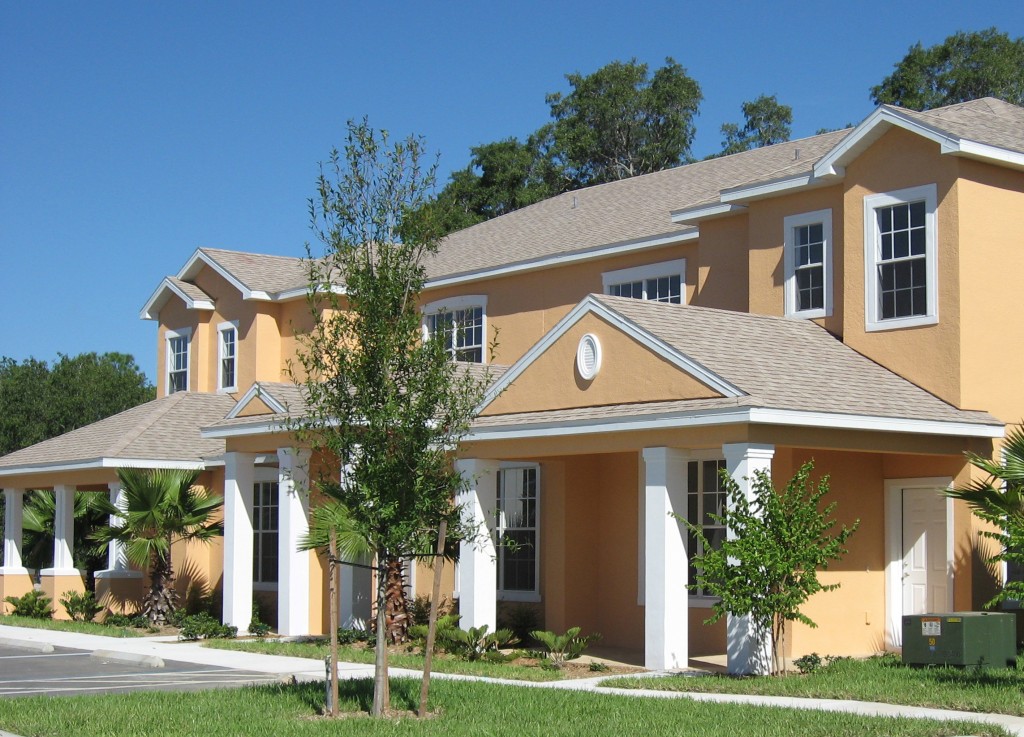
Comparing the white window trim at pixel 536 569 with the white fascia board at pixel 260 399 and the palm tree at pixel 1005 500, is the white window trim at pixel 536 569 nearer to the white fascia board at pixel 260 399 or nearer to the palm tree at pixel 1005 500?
the white fascia board at pixel 260 399

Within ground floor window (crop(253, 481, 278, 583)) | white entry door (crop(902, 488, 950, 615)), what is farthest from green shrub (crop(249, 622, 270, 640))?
white entry door (crop(902, 488, 950, 615))

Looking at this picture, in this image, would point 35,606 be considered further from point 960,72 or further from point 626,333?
point 960,72

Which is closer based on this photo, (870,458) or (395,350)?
(395,350)

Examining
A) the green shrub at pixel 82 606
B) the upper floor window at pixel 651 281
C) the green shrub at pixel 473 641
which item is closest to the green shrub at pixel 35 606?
the green shrub at pixel 82 606

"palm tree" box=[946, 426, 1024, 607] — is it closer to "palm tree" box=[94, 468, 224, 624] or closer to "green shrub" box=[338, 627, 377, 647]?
"green shrub" box=[338, 627, 377, 647]

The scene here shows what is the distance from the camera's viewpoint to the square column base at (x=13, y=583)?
3055 centimetres

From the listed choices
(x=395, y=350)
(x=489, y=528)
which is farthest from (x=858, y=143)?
(x=395, y=350)

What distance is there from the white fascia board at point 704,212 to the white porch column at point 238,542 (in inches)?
337

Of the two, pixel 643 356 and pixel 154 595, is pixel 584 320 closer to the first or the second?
pixel 643 356

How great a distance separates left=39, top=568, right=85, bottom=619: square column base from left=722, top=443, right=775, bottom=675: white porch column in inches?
689

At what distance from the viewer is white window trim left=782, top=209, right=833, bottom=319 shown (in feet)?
67.4

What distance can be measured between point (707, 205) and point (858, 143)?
3.10 meters

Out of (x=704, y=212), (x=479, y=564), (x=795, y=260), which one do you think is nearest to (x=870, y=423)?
(x=795, y=260)

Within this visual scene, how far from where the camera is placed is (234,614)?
24.1 metres
